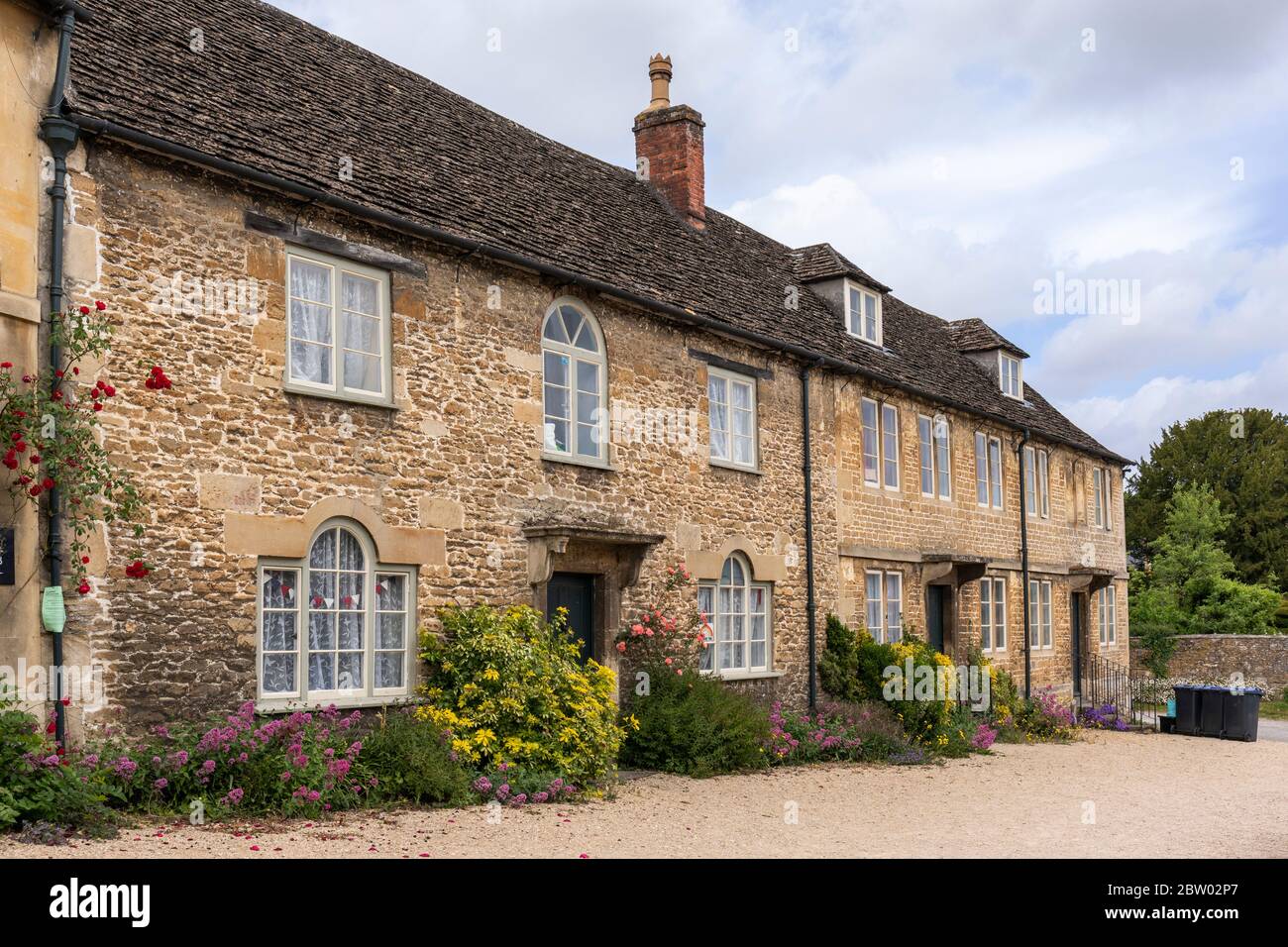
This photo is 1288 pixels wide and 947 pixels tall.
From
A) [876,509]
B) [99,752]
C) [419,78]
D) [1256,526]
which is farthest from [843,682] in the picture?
[1256,526]

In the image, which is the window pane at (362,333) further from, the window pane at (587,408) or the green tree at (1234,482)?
the green tree at (1234,482)

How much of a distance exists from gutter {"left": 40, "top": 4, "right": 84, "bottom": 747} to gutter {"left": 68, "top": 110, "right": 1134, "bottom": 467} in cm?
17

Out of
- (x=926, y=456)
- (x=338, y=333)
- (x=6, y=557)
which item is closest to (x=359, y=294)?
(x=338, y=333)

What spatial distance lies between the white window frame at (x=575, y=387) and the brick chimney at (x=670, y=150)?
6158 mm

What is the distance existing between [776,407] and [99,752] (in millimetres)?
11250

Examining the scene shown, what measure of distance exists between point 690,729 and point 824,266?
422 inches

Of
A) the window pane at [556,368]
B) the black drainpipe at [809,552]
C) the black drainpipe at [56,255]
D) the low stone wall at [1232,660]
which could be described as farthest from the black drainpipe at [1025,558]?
the black drainpipe at [56,255]

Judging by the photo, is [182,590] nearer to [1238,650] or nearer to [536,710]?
[536,710]

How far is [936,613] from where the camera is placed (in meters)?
23.0

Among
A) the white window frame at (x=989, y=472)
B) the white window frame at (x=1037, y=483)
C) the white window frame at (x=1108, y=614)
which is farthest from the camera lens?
the white window frame at (x=1108, y=614)

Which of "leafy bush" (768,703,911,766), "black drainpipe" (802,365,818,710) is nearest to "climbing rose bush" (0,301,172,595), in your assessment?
"leafy bush" (768,703,911,766)

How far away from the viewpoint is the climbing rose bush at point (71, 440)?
367 inches

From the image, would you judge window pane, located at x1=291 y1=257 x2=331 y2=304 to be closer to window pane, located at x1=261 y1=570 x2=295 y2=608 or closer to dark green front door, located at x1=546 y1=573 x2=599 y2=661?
window pane, located at x1=261 y1=570 x2=295 y2=608

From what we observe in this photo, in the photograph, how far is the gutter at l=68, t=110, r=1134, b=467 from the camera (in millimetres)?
10297
